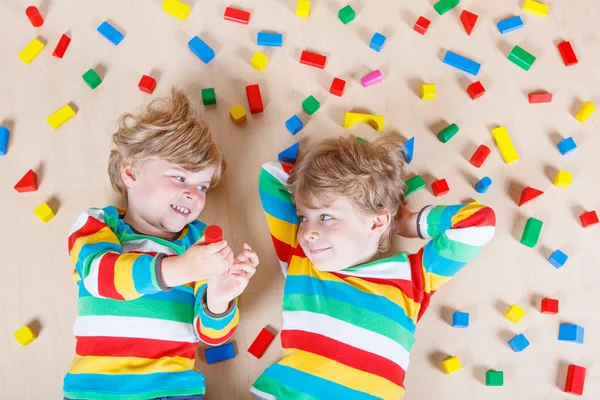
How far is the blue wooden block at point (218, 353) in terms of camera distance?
51.8 inches

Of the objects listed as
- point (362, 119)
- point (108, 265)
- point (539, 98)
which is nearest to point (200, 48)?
point (362, 119)

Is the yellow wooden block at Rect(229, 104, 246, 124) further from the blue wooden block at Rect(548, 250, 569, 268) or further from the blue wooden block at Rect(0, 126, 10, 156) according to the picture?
the blue wooden block at Rect(548, 250, 569, 268)

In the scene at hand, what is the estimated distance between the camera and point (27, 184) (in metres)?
1.36

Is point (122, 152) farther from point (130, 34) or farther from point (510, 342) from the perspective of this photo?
point (510, 342)

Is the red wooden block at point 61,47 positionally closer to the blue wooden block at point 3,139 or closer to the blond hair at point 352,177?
the blue wooden block at point 3,139

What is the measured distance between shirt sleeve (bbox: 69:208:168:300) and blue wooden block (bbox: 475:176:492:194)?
0.82 metres

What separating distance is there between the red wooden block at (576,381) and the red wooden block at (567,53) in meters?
0.80

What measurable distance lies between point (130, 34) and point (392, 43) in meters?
0.71

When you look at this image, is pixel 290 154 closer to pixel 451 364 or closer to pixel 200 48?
pixel 200 48

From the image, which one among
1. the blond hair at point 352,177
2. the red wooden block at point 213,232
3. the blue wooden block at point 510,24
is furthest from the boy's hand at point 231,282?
the blue wooden block at point 510,24

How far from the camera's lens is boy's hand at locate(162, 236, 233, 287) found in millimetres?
951

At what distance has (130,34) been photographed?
149cm

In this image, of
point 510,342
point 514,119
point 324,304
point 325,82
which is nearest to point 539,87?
point 514,119

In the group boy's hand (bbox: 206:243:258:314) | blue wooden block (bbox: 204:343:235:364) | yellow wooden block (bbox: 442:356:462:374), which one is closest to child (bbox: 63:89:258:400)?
boy's hand (bbox: 206:243:258:314)
